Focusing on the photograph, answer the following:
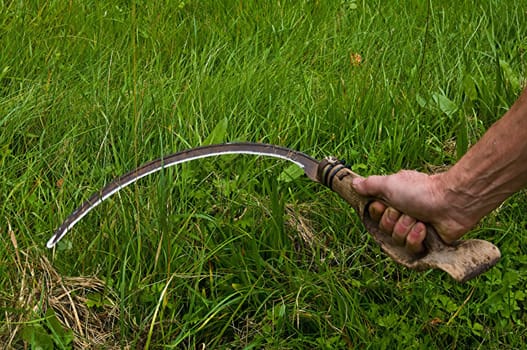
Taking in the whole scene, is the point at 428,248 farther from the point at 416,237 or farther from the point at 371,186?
the point at 371,186

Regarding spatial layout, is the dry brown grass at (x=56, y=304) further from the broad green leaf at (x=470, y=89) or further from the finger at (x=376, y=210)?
the broad green leaf at (x=470, y=89)

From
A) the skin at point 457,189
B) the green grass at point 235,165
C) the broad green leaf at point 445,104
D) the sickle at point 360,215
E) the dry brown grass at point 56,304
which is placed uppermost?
the skin at point 457,189

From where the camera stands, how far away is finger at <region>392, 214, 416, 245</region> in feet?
6.99

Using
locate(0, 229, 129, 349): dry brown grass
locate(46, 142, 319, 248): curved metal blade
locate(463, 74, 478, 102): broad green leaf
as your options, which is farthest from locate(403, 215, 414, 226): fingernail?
locate(463, 74, 478, 102): broad green leaf

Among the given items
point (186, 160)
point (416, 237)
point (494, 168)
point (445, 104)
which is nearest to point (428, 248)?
point (416, 237)

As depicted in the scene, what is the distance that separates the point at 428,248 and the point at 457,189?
185 millimetres

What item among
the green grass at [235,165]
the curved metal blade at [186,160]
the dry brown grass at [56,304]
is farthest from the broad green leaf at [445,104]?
the dry brown grass at [56,304]

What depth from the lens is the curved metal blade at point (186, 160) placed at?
7.66ft

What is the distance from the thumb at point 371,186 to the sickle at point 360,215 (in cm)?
2

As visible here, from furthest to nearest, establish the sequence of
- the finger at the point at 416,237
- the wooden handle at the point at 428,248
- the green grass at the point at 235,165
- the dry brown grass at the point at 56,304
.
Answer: the green grass at the point at 235,165 → the dry brown grass at the point at 56,304 → the finger at the point at 416,237 → the wooden handle at the point at 428,248

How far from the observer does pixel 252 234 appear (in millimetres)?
2549

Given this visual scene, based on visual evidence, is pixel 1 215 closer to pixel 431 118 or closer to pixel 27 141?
pixel 27 141

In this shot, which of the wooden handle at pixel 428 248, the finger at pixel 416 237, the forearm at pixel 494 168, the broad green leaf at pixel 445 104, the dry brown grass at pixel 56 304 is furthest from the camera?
the broad green leaf at pixel 445 104

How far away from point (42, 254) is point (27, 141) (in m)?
0.62
